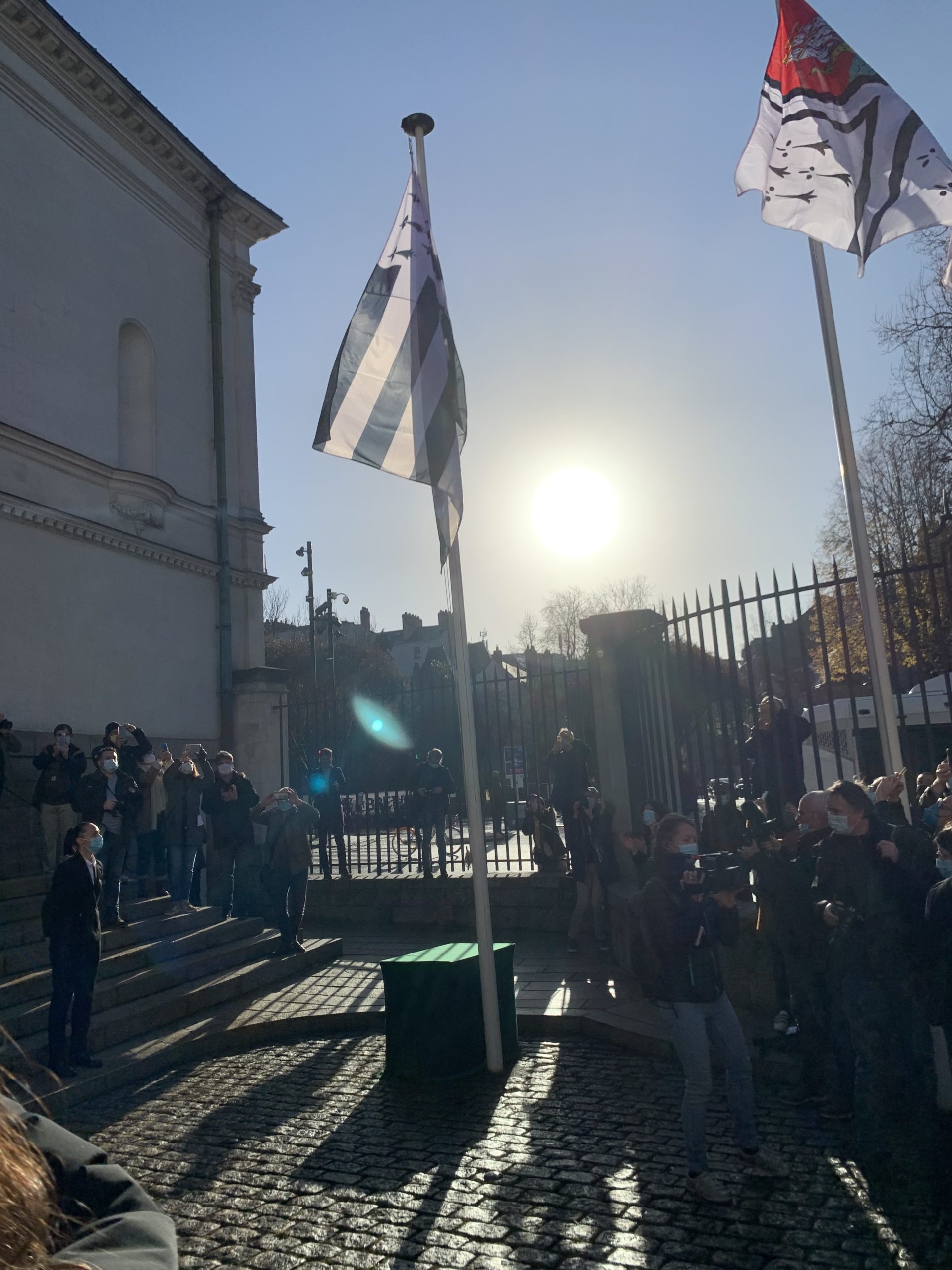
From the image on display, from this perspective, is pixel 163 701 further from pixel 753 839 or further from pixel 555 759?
pixel 753 839

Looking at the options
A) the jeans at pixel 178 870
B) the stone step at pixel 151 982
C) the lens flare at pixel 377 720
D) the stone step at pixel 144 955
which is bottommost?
the stone step at pixel 151 982

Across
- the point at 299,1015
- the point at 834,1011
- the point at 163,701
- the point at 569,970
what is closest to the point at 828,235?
the point at 834,1011

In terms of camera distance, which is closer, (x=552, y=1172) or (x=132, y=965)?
(x=552, y=1172)

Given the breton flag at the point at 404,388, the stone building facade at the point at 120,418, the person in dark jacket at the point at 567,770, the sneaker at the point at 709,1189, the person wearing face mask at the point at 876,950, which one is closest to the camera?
the sneaker at the point at 709,1189

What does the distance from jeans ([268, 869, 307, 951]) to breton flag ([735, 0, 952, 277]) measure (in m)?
8.62

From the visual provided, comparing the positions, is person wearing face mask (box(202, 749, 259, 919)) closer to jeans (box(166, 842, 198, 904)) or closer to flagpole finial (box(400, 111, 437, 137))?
jeans (box(166, 842, 198, 904))

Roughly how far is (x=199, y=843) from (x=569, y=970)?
16.9 feet

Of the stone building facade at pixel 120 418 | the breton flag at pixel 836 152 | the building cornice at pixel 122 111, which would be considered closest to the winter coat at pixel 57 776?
the stone building facade at pixel 120 418

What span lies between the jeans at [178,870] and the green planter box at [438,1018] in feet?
18.1

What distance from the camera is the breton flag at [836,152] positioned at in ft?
20.4

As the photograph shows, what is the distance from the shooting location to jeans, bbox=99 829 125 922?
1026 centimetres

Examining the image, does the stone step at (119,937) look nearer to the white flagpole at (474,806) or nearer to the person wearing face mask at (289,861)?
the person wearing face mask at (289,861)

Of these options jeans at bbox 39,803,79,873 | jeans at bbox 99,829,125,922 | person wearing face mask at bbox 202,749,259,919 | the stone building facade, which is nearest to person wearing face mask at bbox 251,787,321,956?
person wearing face mask at bbox 202,749,259,919

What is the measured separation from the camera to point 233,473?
19.4 meters
